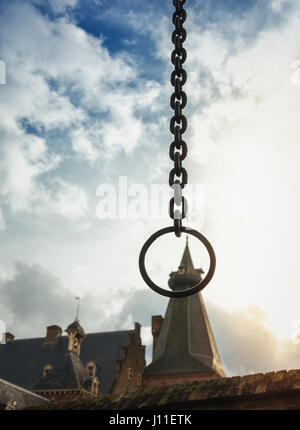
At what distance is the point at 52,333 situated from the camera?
131ft

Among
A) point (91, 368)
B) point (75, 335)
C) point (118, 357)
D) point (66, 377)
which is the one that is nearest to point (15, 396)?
point (66, 377)

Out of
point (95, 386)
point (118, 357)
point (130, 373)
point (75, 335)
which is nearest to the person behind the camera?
point (95, 386)

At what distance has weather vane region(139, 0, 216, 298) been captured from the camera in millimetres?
2975

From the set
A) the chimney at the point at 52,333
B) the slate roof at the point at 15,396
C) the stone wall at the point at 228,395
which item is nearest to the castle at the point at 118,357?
the chimney at the point at 52,333

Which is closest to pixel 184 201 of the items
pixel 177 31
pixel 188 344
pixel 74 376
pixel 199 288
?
pixel 199 288

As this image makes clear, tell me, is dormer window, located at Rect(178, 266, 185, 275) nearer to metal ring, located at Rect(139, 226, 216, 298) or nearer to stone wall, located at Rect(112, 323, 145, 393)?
stone wall, located at Rect(112, 323, 145, 393)

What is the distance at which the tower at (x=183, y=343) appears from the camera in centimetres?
3462

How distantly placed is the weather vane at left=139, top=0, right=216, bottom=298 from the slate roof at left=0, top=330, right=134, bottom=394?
110ft

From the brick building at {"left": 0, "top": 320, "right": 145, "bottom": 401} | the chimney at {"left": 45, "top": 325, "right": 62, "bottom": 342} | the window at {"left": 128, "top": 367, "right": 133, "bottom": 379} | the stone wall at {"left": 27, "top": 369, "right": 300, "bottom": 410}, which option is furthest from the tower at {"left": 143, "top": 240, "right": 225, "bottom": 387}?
the stone wall at {"left": 27, "top": 369, "right": 300, "bottom": 410}

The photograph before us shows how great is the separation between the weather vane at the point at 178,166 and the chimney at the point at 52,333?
39497 millimetres

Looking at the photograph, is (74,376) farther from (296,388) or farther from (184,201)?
(184,201)

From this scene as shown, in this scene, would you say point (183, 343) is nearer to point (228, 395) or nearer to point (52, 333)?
point (52, 333)

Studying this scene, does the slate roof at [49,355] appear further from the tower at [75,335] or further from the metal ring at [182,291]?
the metal ring at [182,291]

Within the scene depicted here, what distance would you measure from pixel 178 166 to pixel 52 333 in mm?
39826
